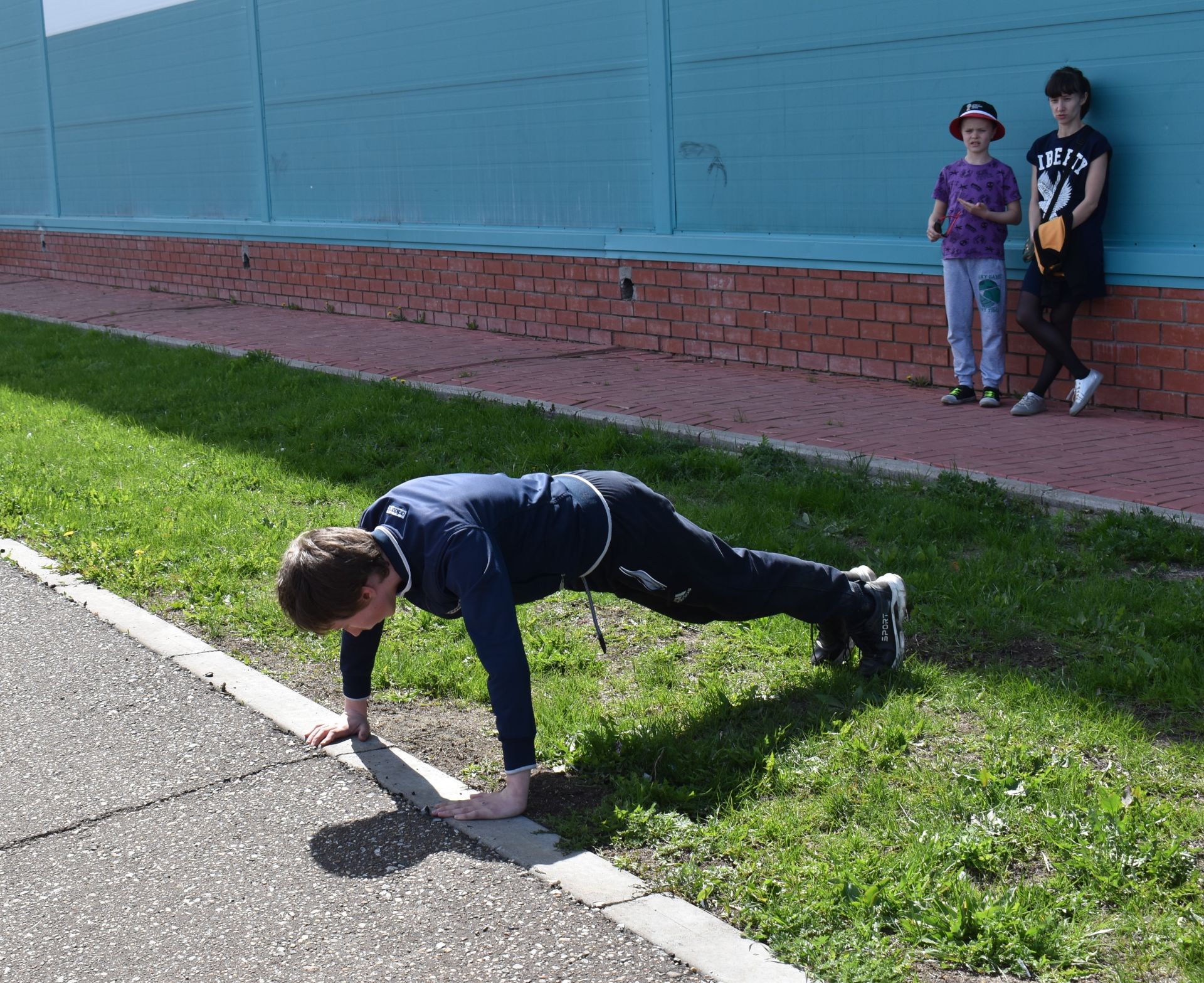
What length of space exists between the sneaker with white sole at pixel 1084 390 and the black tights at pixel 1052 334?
0.03 metres

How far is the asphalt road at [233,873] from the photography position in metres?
3.12

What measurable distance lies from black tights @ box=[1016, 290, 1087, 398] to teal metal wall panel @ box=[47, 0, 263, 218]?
1061 cm

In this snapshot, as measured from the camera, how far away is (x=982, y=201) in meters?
8.27

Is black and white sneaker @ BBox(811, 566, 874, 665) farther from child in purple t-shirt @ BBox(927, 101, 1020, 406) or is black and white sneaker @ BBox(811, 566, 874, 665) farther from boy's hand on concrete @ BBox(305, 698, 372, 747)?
child in purple t-shirt @ BBox(927, 101, 1020, 406)

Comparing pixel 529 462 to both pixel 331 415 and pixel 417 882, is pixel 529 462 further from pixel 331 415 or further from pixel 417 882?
pixel 417 882

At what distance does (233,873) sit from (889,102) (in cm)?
719

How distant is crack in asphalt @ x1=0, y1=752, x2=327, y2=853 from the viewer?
12.5 ft

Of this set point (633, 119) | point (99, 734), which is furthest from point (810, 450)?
point (633, 119)

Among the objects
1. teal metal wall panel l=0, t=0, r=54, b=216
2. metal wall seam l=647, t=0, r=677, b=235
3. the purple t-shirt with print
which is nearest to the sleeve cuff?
the purple t-shirt with print

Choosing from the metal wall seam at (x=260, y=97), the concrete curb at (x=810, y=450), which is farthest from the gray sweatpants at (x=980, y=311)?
the metal wall seam at (x=260, y=97)

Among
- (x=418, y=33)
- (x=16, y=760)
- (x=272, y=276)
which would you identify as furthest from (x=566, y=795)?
(x=272, y=276)

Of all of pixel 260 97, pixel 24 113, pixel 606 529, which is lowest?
pixel 606 529

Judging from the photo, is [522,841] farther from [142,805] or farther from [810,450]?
[810,450]

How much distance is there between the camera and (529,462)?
24.0ft
